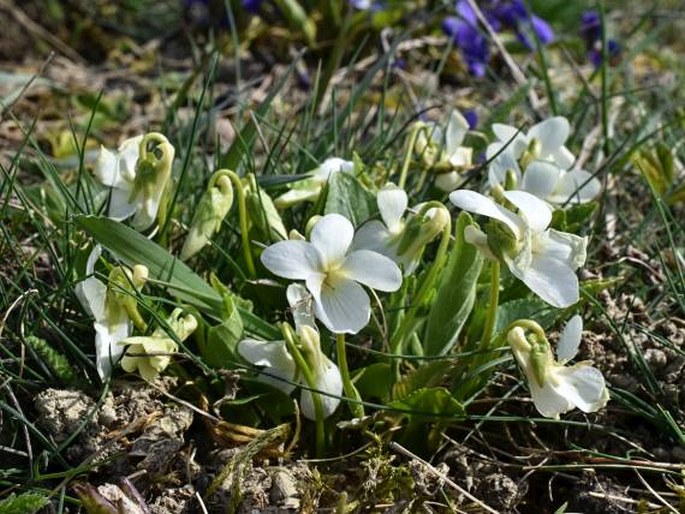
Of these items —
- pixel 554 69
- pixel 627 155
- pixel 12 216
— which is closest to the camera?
pixel 12 216

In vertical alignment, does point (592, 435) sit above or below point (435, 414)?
below

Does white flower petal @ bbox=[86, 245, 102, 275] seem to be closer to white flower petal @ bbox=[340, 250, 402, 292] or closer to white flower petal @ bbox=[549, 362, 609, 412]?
white flower petal @ bbox=[340, 250, 402, 292]

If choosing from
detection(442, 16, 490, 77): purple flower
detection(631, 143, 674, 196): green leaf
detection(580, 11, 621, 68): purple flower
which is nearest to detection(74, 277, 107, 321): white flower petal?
detection(631, 143, 674, 196): green leaf

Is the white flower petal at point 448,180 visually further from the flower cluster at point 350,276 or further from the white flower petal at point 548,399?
the white flower petal at point 548,399

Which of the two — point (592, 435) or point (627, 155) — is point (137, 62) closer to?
point (627, 155)

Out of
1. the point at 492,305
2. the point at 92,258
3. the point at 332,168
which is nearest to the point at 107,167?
the point at 92,258

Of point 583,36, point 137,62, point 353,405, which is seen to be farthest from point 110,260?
point 583,36
